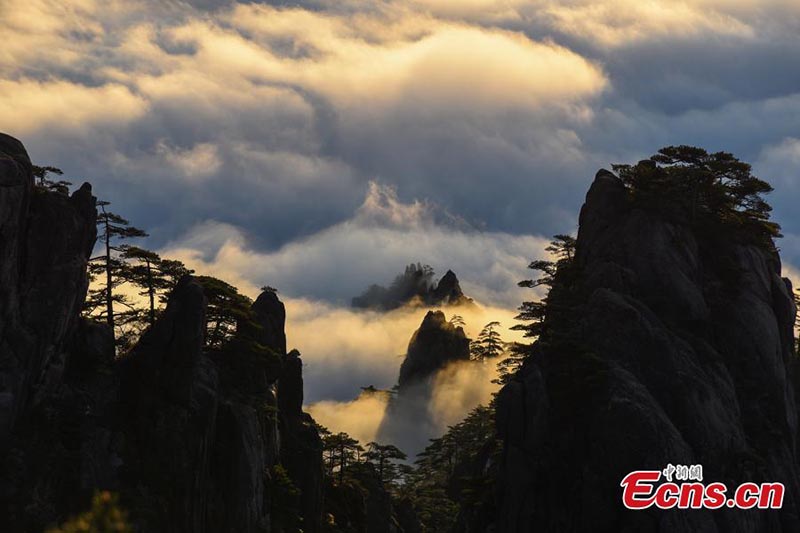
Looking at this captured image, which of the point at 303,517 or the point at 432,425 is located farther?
the point at 432,425

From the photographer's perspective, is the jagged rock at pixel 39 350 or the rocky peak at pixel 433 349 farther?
the rocky peak at pixel 433 349

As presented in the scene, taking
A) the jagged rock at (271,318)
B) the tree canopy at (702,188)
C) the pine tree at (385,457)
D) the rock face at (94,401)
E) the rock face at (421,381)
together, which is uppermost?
the rock face at (421,381)

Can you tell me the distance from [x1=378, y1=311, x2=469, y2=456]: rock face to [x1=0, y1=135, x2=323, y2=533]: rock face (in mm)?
123451

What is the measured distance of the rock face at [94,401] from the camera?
4547cm

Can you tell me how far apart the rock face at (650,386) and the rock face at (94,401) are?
826 inches

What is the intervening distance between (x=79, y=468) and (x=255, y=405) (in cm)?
1647

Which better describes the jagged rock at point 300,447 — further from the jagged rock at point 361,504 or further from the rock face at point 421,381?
the rock face at point 421,381

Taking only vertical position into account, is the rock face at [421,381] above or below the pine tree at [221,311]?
above

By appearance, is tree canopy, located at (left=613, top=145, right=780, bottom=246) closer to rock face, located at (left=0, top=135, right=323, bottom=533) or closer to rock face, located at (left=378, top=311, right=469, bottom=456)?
rock face, located at (left=0, top=135, right=323, bottom=533)

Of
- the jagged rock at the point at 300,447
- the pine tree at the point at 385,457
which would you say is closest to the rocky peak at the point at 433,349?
the pine tree at the point at 385,457

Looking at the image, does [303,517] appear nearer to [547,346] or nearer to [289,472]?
[289,472]

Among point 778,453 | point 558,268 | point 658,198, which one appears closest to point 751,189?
point 658,198

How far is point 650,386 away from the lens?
57625 mm

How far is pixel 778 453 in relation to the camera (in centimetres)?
6066
